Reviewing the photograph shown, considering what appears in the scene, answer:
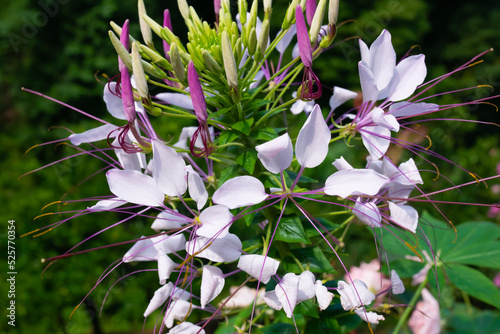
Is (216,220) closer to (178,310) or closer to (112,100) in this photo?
(178,310)

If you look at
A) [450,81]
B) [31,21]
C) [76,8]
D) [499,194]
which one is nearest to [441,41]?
[450,81]

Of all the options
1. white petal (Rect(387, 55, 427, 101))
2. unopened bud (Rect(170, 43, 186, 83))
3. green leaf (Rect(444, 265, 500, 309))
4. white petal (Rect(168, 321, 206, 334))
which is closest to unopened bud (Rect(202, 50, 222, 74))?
unopened bud (Rect(170, 43, 186, 83))

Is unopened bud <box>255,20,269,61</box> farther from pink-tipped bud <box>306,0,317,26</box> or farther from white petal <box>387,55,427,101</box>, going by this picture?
white petal <box>387,55,427,101</box>

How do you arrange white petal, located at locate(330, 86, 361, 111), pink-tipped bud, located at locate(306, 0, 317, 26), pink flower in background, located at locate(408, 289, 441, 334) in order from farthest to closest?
1. pink flower in background, located at locate(408, 289, 441, 334)
2. white petal, located at locate(330, 86, 361, 111)
3. pink-tipped bud, located at locate(306, 0, 317, 26)

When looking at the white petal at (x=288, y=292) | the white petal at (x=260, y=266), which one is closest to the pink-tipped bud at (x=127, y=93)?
the white petal at (x=260, y=266)

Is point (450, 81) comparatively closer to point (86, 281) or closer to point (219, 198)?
point (86, 281)

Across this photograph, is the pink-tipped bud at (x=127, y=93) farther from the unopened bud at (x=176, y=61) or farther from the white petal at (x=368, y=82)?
the white petal at (x=368, y=82)
